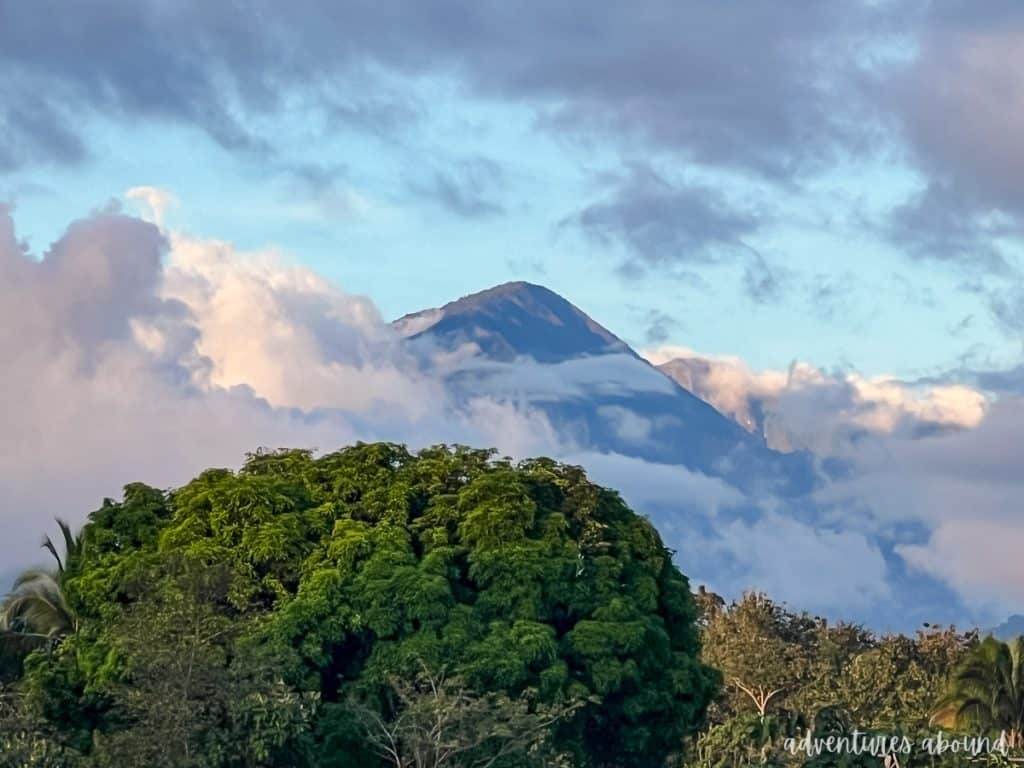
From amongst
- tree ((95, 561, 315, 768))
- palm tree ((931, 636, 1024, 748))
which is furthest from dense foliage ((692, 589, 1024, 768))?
tree ((95, 561, 315, 768))

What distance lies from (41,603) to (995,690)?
1000 inches

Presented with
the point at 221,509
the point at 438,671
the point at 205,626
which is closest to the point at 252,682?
the point at 205,626

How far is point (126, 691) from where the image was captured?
34594mm

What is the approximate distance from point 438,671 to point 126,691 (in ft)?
22.2

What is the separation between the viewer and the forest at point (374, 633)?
35.2 m

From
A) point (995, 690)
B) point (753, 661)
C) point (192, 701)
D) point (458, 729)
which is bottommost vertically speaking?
point (458, 729)

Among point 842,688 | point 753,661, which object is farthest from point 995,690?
point 753,661

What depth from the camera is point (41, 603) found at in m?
46.3

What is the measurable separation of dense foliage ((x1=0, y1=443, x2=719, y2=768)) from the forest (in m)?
0.06

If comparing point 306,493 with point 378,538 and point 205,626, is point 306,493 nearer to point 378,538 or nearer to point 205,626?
point 378,538

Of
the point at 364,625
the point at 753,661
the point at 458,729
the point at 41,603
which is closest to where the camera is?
the point at 458,729

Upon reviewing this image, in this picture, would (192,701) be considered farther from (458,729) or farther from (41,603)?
(41,603)

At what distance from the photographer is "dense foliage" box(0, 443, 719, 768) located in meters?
35.1

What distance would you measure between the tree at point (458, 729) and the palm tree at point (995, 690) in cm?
1817
